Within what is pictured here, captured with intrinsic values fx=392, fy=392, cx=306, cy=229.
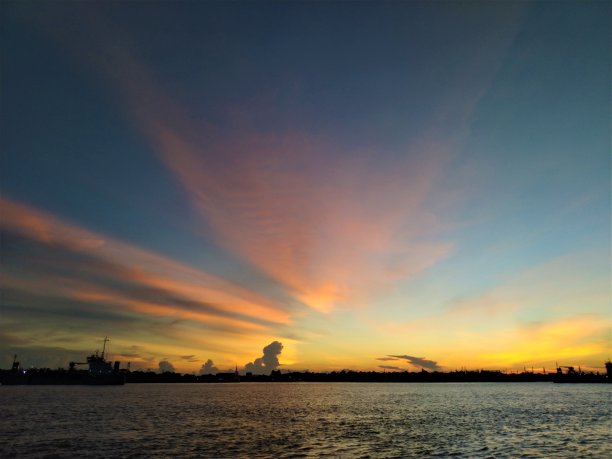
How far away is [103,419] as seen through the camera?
73.9 metres

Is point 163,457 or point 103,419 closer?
point 163,457

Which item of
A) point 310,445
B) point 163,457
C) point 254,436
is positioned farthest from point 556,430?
point 163,457

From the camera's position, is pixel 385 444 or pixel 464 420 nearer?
pixel 385 444

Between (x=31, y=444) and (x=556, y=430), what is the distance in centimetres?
7411

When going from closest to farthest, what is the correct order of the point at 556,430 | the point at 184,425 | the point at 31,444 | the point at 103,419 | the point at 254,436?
1. the point at 31,444
2. the point at 254,436
3. the point at 556,430
4. the point at 184,425
5. the point at 103,419

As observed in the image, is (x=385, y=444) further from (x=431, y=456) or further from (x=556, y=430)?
(x=556, y=430)

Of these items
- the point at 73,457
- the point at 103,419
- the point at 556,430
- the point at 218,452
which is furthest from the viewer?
the point at 103,419

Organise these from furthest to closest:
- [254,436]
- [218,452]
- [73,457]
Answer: [254,436]
[218,452]
[73,457]

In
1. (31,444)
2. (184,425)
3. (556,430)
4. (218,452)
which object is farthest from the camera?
(184,425)

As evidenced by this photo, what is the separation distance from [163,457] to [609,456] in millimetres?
47039

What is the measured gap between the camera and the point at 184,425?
6719 cm

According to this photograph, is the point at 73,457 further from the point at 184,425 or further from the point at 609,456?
the point at 609,456

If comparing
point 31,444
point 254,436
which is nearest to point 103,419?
point 31,444

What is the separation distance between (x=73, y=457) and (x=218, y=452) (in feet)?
48.1
